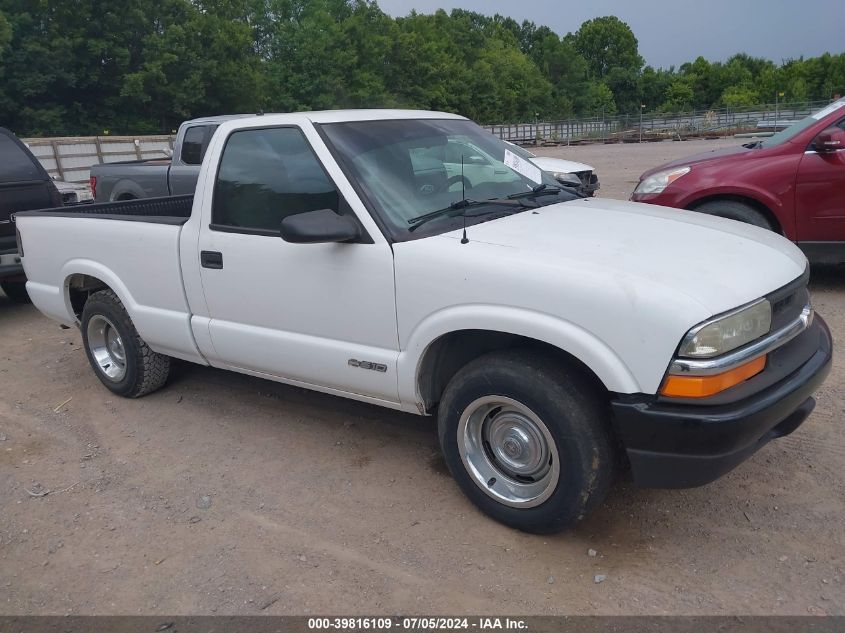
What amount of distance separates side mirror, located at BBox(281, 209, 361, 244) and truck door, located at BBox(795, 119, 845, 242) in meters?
4.51

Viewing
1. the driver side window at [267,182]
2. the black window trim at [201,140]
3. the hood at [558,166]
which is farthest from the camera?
the black window trim at [201,140]

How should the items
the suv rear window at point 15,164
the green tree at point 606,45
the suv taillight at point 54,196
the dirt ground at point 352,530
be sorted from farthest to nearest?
the green tree at point 606,45
the suv taillight at point 54,196
the suv rear window at point 15,164
the dirt ground at point 352,530

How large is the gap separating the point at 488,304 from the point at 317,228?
846mm

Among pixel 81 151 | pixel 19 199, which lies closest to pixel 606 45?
pixel 81 151

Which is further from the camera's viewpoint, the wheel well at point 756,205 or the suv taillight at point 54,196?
the suv taillight at point 54,196

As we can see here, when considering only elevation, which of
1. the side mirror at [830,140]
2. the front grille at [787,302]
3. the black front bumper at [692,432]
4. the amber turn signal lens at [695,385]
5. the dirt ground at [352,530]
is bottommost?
the dirt ground at [352,530]

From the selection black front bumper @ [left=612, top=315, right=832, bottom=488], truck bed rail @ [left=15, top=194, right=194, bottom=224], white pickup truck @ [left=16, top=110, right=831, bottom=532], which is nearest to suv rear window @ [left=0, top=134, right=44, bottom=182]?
truck bed rail @ [left=15, top=194, right=194, bottom=224]

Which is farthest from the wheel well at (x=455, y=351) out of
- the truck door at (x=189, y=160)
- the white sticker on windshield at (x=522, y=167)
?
the truck door at (x=189, y=160)

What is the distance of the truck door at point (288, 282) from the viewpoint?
344 centimetres

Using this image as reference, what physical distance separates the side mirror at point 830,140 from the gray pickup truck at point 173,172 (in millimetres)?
6644

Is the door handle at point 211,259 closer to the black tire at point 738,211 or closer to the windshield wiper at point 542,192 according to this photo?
the windshield wiper at point 542,192

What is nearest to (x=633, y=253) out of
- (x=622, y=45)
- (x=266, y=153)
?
(x=266, y=153)

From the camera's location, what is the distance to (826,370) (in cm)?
314
